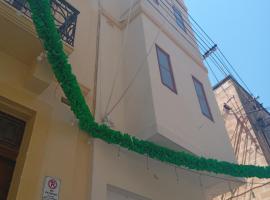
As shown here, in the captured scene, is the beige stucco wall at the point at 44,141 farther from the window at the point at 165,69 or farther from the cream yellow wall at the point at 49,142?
the window at the point at 165,69

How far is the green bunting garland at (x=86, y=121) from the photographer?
12.2ft

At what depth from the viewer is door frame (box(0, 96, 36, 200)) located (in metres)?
3.71

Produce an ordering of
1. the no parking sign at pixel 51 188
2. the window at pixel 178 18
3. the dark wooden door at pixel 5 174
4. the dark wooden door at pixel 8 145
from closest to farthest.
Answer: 1. the no parking sign at pixel 51 188
2. the dark wooden door at pixel 5 174
3. the dark wooden door at pixel 8 145
4. the window at pixel 178 18

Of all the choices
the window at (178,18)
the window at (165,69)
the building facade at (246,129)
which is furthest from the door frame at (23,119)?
the window at (178,18)

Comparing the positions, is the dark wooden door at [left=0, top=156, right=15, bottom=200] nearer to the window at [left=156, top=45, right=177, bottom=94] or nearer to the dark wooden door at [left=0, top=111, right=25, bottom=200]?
the dark wooden door at [left=0, top=111, right=25, bottom=200]

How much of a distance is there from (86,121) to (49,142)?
0.58 metres

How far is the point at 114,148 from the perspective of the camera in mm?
4953

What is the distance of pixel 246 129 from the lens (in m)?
10.3

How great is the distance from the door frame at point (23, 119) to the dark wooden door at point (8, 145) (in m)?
0.10

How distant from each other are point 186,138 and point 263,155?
197 inches

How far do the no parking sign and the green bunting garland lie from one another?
0.92 m

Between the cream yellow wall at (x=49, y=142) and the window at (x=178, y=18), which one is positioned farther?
the window at (x=178, y=18)

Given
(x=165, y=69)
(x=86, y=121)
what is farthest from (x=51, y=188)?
(x=165, y=69)

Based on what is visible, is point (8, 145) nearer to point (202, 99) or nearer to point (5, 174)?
point (5, 174)
